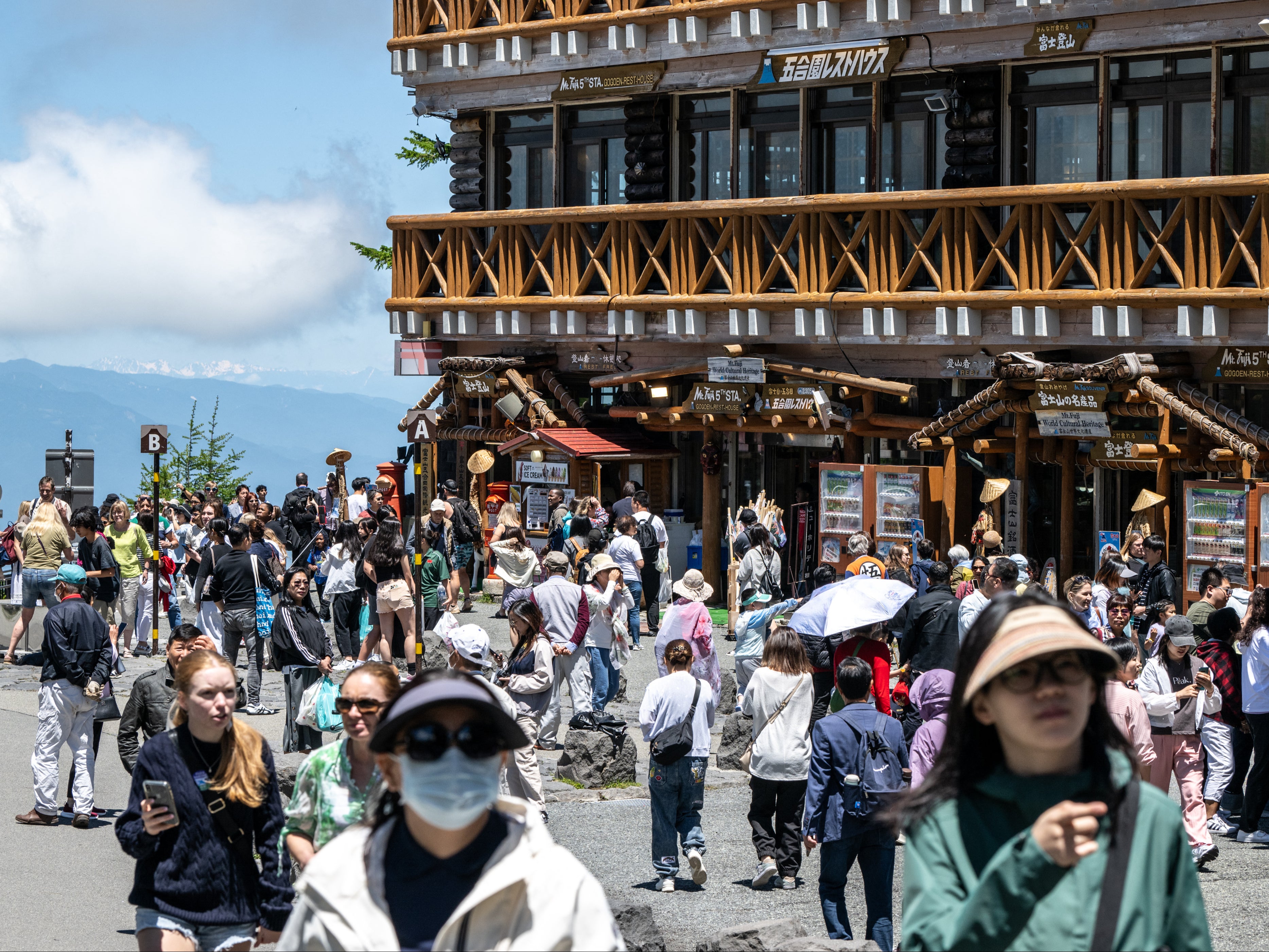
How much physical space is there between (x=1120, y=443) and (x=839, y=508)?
336cm

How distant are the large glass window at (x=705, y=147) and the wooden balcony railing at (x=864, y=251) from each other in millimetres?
953

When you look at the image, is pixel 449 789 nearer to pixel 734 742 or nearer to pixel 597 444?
pixel 734 742

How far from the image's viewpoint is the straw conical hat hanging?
19.1m

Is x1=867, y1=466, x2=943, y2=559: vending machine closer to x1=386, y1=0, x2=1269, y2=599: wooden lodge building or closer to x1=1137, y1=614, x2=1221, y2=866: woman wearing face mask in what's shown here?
x1=386, y1=0, x2=1269, y2=599: wooden lodge building

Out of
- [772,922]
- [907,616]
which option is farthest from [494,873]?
[907,616]

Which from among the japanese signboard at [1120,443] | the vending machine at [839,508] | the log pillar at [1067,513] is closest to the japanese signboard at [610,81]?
the vending machine at [839,508]

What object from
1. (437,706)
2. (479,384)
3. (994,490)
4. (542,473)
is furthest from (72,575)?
(479,384)

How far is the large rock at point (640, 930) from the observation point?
7895 mm

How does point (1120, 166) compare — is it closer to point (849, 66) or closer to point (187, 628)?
point (849, 66)

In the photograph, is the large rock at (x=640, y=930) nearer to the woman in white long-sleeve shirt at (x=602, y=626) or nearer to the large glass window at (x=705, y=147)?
the woman in white long-sleeve shirt at (x=602, y=626)

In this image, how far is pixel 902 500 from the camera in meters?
19.8

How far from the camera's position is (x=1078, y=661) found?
3213 millimetres

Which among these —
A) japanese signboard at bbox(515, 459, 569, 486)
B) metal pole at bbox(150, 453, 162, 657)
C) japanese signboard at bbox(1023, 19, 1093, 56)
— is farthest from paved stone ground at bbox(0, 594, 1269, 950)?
japanese signboard at bbox(1023, 19, 1093, 56)

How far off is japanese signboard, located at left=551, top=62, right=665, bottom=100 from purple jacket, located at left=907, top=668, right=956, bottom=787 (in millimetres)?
13880
